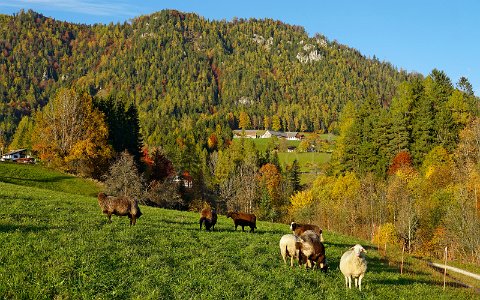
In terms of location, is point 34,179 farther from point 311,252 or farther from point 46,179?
point 311,252

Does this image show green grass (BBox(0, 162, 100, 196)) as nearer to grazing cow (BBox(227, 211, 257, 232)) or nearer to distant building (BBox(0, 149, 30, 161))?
grazing cow (BBox(227, 211, 257, 232))

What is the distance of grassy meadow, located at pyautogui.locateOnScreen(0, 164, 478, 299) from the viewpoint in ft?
43.9

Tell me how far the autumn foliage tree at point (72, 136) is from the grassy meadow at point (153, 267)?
48233 mm

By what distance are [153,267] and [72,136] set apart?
6688 centimetres

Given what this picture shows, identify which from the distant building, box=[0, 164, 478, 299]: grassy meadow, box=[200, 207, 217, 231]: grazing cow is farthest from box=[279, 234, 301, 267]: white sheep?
the distant building

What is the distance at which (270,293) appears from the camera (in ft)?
49.8

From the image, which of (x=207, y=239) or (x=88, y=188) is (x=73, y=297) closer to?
(x=207, y=239)

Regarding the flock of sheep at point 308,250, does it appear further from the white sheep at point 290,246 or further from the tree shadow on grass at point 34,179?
the tree shadow on grass at point 34,179

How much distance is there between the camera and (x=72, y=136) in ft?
252

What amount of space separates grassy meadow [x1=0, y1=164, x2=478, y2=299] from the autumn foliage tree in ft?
158

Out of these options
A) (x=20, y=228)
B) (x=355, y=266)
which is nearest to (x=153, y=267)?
(x=20, y=228)

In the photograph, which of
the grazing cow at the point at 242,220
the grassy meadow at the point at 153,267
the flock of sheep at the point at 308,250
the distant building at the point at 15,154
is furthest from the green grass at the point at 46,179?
the distant building at the point at 15,154

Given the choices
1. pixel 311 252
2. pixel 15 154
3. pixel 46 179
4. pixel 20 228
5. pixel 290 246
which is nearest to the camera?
pixel 311 252

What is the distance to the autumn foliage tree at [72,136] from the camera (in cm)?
7388
